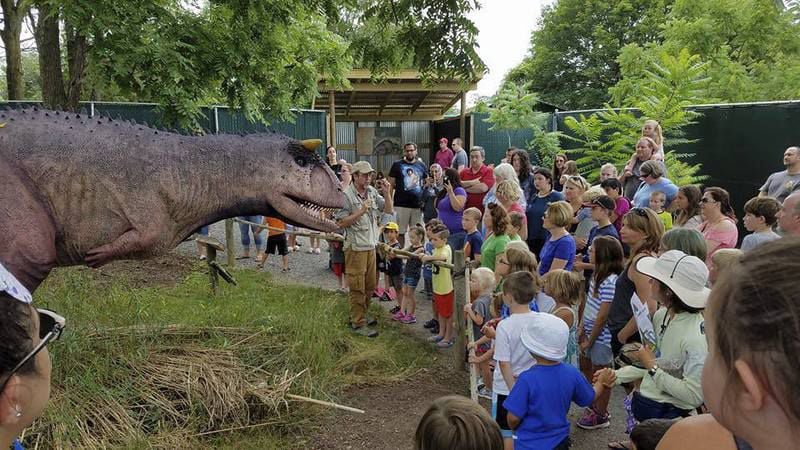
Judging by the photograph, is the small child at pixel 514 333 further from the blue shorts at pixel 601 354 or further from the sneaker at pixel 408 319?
the sneaker at pixel 408 319

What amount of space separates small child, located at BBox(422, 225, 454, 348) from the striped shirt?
198 centimetres

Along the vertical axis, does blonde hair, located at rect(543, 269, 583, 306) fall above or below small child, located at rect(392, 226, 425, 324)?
above

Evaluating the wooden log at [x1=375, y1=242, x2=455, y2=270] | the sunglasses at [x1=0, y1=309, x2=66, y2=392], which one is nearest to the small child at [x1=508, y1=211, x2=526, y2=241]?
the wooden log at [x1=375, y1=242, x2=455, y2=270]

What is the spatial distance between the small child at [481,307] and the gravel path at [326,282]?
27 cm

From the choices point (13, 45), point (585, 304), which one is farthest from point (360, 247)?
point (13, 45)

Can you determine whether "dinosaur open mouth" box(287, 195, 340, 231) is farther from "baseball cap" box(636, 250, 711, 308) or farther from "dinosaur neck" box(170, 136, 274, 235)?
"baseball cap" box(636, 250, 711, 308)

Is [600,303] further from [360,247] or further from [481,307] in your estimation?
[360,247]

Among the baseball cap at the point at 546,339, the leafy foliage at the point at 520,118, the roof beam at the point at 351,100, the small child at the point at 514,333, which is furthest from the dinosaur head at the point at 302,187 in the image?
the roof beam at the point at 351,100

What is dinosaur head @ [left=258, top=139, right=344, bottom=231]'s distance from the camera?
11.4 ft

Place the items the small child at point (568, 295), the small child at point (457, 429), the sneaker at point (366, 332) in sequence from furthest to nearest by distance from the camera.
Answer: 1. the sneaker at point (366, 332)
2. the small child at point (568, 295)
3. the small child at point (457, 429)

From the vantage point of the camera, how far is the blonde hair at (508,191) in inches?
247

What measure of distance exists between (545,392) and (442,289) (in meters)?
3.40

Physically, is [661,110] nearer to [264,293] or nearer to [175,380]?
[264,293]

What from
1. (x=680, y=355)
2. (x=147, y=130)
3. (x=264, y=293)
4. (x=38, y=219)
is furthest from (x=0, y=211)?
(x=264, y=293)
